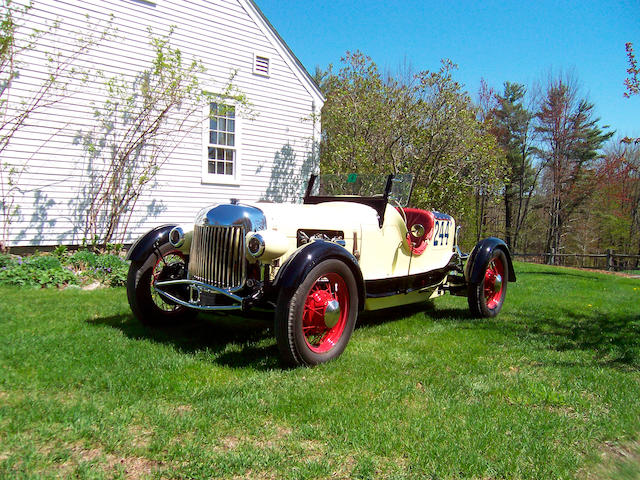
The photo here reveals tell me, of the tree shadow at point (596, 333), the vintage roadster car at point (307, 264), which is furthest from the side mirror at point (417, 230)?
Answer: the tree shadow at point (596, 333)

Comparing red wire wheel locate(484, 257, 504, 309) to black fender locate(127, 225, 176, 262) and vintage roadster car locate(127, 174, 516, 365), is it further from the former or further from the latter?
black fender locate(127, 225, 176, 262)

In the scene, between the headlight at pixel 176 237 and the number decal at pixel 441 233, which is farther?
the number decal at pixel 441 233

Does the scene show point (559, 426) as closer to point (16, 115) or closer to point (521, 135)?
point (16, 115)

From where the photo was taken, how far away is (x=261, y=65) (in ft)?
35.8

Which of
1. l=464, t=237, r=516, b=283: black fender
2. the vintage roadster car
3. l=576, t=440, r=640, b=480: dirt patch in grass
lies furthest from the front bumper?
l=464, t=237, r=516, b=283: black fender

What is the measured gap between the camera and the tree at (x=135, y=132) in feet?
29.2

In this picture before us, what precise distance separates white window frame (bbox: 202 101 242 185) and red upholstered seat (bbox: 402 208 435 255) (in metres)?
5.42

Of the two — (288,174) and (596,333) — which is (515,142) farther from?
(596,333)

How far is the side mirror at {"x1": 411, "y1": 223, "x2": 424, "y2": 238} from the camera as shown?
5520 millimetres

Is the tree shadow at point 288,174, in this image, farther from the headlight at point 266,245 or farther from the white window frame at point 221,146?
the headlight at point 266,245

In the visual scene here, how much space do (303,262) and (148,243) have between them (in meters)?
1.90

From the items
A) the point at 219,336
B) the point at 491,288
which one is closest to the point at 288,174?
the point at 491,288

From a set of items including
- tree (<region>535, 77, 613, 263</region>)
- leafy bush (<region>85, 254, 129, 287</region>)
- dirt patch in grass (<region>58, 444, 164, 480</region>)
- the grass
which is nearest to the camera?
dirt patch in grass (<region>58, 444, 164, 480</region>)

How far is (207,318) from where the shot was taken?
5.38 metres
